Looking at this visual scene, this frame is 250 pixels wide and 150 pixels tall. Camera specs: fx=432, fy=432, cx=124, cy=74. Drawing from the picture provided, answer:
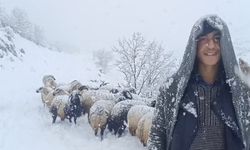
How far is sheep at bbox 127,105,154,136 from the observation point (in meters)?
9.66

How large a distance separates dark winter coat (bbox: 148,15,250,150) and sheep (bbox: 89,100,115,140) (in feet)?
25.0

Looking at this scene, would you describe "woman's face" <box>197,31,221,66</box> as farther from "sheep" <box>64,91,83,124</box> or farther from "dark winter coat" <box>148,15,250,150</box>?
"sheep" <box>64,91,83,124</box>

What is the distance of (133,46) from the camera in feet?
86.3

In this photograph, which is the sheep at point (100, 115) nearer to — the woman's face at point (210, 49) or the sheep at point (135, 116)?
the sheep at point (135, 116)

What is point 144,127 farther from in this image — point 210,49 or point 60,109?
point 210,49

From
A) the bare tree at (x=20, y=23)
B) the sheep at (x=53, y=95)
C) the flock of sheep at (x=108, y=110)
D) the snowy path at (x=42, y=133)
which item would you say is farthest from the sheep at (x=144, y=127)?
the bare tree at (x=20, y=23)

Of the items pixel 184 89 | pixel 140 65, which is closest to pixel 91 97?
pixel 184 89

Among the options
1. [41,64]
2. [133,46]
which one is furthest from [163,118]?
[41,64]

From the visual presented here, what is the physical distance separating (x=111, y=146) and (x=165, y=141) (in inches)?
262

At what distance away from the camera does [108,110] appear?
10812 millimetres

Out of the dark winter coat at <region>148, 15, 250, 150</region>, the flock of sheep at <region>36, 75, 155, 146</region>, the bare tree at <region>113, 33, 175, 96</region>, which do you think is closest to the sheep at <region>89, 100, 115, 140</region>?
the flock of sheep at <region>36, 75, 155, 146</region>

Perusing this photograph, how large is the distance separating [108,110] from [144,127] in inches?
82.5

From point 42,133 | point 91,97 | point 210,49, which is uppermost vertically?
point 210,49

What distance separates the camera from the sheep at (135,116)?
380 inches
